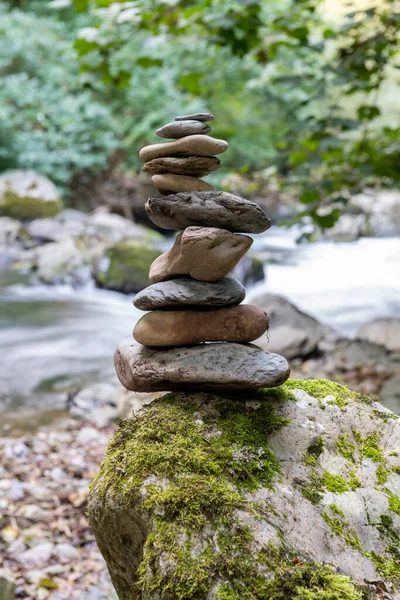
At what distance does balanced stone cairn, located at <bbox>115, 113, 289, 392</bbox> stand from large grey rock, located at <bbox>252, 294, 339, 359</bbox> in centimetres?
415

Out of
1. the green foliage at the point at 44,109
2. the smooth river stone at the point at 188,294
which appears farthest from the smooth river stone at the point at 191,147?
the green foliage at the point at 44,109

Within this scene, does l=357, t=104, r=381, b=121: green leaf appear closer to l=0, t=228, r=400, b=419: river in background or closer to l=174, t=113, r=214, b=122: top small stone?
l=0, t=228, r=400, b=419: river in background

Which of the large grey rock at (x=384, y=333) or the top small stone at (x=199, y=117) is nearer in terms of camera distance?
the top small stone at (x=199, y=117)

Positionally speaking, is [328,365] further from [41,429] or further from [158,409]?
[158,409]

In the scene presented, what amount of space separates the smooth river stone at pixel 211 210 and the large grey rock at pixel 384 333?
5.06 m

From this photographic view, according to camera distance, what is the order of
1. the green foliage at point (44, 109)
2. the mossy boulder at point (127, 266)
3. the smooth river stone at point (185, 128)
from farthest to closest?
1. the green foliage at point (44, 109)
2. the mossy boulder at point (127, 266)
3. the smooth river stone at point (185, 128)

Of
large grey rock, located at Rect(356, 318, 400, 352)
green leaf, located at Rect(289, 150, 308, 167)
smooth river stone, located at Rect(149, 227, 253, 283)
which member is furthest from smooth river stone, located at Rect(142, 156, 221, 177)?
large grey rock, located at Rect(356, 318, 400, 352)

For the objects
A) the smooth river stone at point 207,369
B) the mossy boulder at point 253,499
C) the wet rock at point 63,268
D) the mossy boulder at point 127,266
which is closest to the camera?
the mossy boulder at point 253,499

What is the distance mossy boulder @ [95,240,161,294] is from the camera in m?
10.8

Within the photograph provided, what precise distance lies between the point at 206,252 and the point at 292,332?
4982 mm

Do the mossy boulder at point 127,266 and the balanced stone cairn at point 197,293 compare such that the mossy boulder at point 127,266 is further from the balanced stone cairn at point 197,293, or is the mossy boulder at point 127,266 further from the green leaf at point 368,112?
the balanced stone cairn at point 197,293

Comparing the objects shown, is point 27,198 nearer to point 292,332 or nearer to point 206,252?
point 292,332

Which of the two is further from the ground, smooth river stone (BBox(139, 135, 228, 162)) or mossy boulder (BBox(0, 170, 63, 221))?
smooth river stone (BBox(139, 135, 228, 162))

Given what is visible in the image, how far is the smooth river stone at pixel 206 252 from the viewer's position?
2215mm
